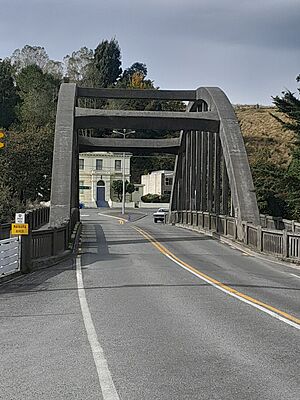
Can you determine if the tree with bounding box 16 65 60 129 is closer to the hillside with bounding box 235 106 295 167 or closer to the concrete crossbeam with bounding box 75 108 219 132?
the hillside with bounding box 235 106 295 167

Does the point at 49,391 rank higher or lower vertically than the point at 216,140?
lower

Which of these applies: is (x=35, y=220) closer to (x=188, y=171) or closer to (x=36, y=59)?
(x=188, y=171)

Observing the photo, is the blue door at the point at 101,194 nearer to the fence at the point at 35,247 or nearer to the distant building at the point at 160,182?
the distant building at the point at 160,182

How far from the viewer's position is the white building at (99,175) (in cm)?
11144

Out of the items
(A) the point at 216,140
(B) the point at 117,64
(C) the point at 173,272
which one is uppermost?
(B) the point at 117,64

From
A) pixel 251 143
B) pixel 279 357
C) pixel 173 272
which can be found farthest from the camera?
pixel 251 143

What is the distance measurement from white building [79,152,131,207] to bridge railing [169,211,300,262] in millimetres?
66053

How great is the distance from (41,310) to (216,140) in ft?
96.9

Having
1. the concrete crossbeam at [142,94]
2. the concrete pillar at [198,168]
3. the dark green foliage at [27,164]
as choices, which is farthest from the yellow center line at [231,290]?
the dark green foliage at [27,164]

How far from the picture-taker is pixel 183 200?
56062 millimetres

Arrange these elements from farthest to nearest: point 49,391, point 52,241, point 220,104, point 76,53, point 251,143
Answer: point 76,53
point 251,143
point 220,104
point 52,241
point 49,391

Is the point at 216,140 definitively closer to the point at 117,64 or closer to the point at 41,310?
the point at 41,310

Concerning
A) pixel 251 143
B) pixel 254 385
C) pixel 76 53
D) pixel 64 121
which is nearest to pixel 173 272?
pixel 254 385

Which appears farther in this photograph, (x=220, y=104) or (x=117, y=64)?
(x=117, y=64)
